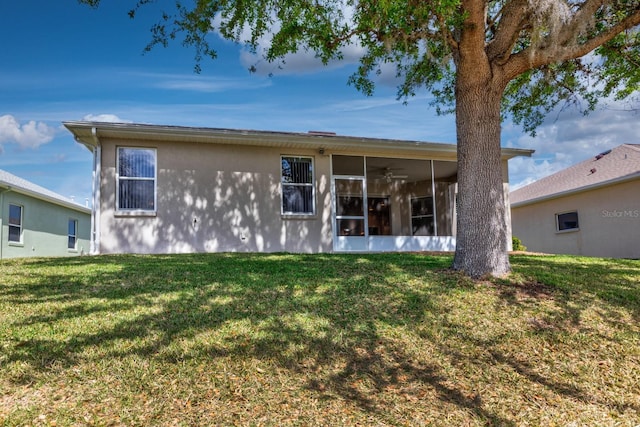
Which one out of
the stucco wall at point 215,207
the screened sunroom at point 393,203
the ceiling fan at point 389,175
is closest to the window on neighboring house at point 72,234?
the stucco wall at point 215,207

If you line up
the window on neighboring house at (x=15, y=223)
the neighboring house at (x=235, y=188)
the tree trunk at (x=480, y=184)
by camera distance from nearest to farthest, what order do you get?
the tree trunk at (x=480, y=184), the neighboring house at (x=235, y=188), the window on neighboring house at (x=15, y=223)

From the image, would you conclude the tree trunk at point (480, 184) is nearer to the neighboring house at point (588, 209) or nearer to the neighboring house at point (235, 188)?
the neighboring house at point (235, 188)

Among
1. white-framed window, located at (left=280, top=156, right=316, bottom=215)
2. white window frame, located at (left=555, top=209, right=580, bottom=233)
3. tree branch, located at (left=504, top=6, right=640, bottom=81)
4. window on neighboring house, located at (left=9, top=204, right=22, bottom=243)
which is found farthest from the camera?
white window frame, located at (left=555, top=209, right=580, bottom=233)

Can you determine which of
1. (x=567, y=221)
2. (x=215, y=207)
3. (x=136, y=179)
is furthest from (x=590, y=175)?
(x=136, y=179)

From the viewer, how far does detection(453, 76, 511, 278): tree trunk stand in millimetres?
6406

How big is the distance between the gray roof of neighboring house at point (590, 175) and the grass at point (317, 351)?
1063 centimetres

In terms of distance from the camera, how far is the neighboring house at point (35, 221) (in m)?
15.0

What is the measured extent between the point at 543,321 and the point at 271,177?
820cm

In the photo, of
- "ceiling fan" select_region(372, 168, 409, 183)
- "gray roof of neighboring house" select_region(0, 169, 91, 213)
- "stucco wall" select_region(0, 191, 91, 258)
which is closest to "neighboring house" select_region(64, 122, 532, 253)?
"ceiling fan" select_region(372, 168, 409, 183)

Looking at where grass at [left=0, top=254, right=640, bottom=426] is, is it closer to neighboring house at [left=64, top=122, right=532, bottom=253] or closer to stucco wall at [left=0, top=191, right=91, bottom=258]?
neighboring house at [left=64, top=122, right=532, bottom=253]

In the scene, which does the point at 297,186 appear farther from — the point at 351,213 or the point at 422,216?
the point at 422,216

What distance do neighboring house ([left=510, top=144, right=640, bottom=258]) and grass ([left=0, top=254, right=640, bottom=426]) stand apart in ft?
33.1

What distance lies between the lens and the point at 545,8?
21.7ft

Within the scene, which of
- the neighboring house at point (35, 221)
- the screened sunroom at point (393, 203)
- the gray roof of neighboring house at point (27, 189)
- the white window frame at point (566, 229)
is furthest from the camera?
the white window frame at point (566, 229)
